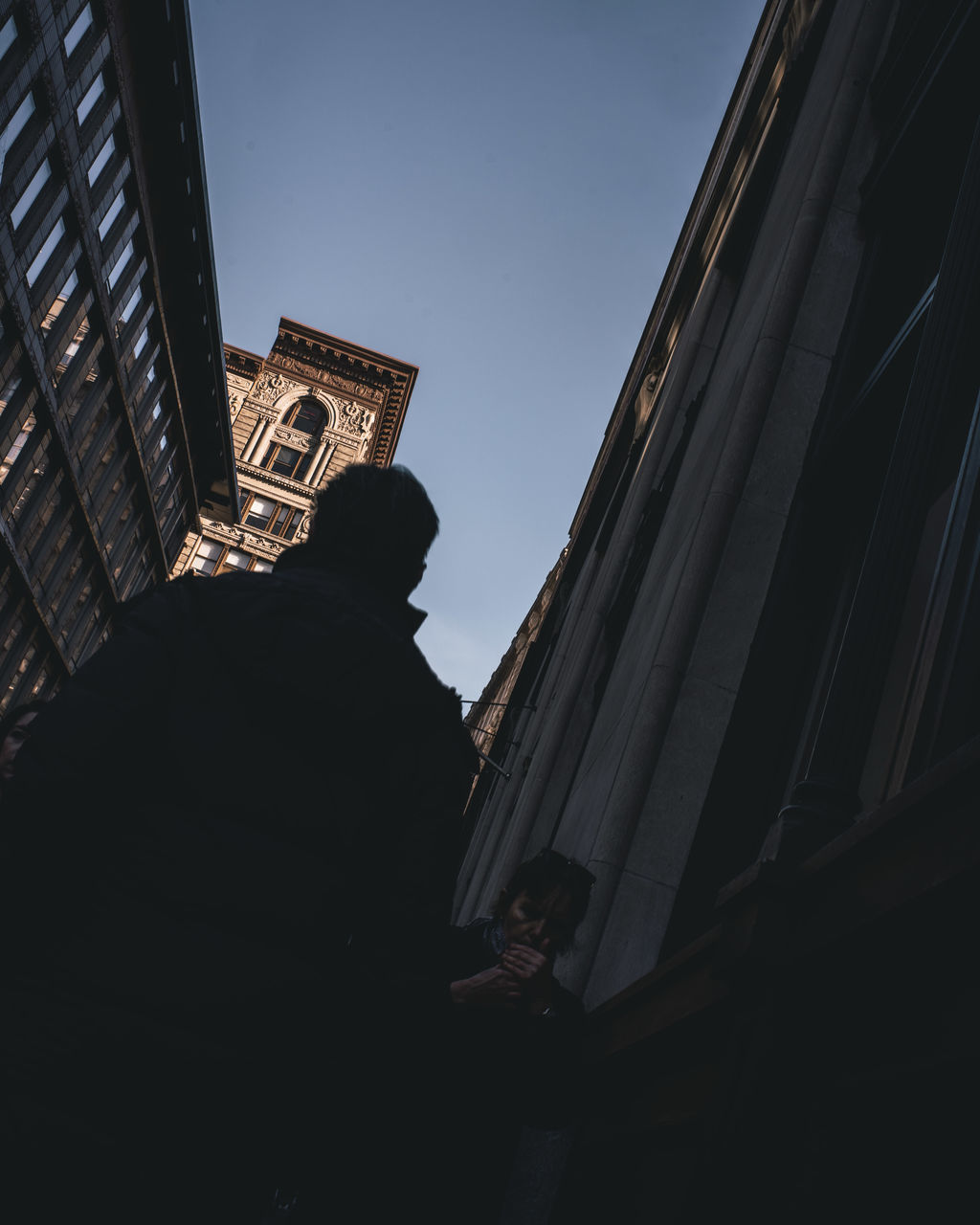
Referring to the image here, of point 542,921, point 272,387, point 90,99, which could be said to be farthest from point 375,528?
point 272,387

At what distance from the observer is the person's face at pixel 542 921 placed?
12.3 ft

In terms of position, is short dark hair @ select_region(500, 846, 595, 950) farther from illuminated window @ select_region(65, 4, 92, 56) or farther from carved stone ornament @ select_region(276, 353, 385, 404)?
carved stone ornament @ select_region(276, 353, 385, 404)

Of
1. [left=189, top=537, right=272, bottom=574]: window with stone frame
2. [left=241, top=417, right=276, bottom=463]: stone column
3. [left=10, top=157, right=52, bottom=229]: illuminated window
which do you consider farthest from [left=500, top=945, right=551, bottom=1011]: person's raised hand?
[left=241, top=417, right=276, bottom=463]: stone column

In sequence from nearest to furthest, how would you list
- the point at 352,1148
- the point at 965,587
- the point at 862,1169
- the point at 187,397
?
the point at 862,1169 → the point at 352,1148 → the point at 965,587 → the point at 187,397

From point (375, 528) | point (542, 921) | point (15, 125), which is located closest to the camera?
point (375, 528)

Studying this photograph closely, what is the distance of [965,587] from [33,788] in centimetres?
198

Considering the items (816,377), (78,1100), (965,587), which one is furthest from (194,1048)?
(816,377)

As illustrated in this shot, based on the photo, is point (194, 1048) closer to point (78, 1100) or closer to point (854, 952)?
point (78, 1100)

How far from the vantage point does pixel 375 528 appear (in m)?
2.33

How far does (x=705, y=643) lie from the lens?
17.3 ft

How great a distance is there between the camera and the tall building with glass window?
79.5 feet

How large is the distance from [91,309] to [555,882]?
30028mm

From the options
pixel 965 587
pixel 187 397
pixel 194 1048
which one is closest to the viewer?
pixel 194 1048

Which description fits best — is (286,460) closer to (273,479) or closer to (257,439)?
(273,479)
